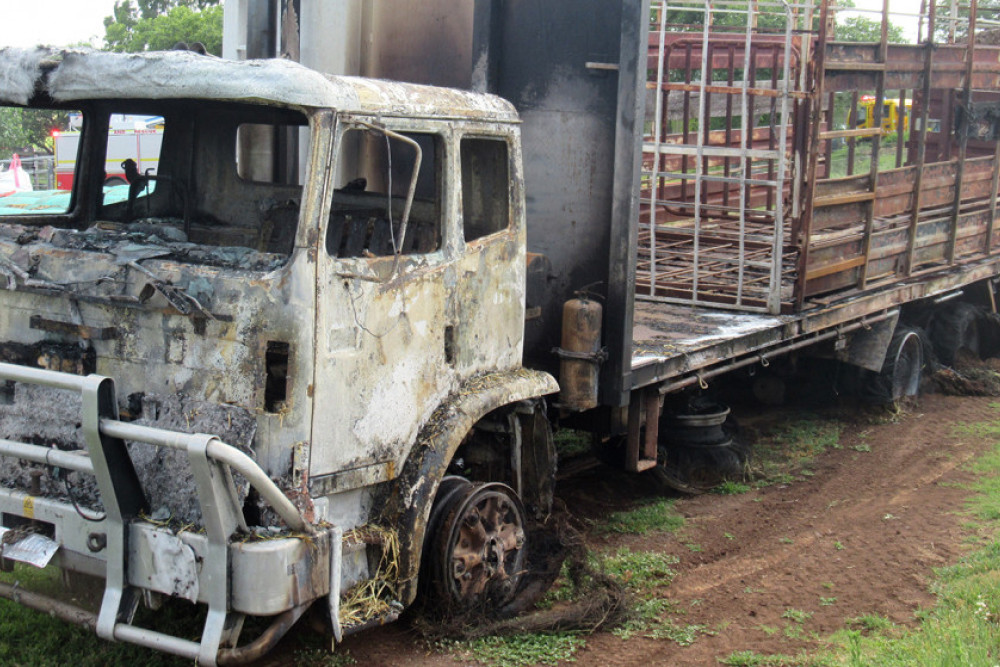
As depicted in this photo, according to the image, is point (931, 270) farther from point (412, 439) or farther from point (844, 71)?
point (412, 439)

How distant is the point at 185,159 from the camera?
17.9ft

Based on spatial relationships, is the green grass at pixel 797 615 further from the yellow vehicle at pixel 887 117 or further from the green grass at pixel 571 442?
the yellow vehicle at pixel 887 117

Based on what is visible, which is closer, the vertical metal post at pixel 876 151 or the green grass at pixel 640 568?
the green grass at pixel 640 568

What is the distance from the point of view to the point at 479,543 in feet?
16.7

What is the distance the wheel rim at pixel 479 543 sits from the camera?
16.1 feet

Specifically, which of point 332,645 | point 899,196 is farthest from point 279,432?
point 899,196

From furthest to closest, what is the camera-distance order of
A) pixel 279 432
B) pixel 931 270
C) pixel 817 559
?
pixel 931 270 < pixel 817 559 < pixel 279 432

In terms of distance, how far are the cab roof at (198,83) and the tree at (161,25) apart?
84.3 ft

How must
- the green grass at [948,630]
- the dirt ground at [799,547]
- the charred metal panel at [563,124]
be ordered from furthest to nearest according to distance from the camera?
the charred metal panel at [563,124], the dirt ground at [799,547], the green grass at [948,630]

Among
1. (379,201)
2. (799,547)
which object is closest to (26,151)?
(379,201)

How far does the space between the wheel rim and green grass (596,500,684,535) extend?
4.60ft

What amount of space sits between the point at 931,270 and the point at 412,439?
6230 mm

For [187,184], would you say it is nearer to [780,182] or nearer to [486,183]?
[486,183]

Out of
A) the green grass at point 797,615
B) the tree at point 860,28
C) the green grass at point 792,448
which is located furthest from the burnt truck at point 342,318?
the tree at point 860,28
